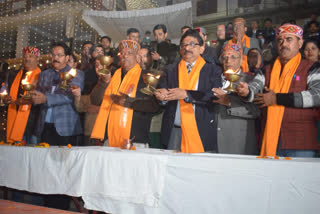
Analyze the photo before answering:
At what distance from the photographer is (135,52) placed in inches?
134

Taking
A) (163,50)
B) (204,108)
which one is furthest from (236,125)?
(163,50)

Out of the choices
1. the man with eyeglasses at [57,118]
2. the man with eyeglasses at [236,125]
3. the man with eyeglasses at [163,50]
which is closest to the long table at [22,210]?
the man with eyeglasses at [57,118]

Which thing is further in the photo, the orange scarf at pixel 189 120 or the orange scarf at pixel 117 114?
the orange scarf at pixel 117 114

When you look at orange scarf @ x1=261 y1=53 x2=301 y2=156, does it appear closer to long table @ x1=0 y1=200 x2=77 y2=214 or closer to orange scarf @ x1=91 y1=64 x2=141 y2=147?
orange scarf @ x1=91 y1=64 x2=141 y2=147

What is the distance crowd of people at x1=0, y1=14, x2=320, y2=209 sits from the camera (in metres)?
2.29

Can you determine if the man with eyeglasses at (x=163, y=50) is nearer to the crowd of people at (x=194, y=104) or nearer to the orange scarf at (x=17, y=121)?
the crowd of people at (x=194, y=104)

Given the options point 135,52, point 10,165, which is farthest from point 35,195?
point 135,52

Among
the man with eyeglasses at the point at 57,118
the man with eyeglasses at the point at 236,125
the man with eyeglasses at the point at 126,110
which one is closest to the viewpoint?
the man with eyeglasses at the point at 236,125

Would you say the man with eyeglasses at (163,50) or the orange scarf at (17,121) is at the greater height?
the man with eyeglasses at (163,50)

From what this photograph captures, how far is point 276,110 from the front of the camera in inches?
92.7

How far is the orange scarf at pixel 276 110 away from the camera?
2303 mm

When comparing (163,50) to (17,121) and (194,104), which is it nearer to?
(194,104)

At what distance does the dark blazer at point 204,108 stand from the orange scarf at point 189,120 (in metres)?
0.06

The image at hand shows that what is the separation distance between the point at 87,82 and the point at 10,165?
6.35 feet
